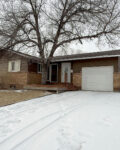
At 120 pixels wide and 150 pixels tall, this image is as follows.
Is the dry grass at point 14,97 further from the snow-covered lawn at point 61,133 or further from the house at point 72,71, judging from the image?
the house at point 72,71

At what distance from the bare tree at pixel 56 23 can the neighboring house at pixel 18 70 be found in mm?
1996

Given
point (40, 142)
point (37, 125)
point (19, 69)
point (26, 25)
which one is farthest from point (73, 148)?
point (19, 69)

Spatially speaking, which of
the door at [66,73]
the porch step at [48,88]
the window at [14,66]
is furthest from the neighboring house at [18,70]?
the door at [66,73]

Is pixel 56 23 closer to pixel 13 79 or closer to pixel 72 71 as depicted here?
pixel 72 71

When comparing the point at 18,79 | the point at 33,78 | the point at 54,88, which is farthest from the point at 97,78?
the point at 18,79

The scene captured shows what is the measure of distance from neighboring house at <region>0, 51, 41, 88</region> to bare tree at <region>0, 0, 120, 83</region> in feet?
6.55

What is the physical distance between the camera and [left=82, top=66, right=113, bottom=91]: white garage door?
1066 centimetres

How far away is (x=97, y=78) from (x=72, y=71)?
254 centimetres

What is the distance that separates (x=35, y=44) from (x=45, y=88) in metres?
3.85

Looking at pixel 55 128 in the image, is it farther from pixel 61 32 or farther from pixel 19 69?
pixel 19 69

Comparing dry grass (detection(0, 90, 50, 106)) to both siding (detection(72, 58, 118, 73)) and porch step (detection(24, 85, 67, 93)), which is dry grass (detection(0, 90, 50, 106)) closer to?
porch step (detection(24, 85, 67, 93))

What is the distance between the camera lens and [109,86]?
34.9 ft

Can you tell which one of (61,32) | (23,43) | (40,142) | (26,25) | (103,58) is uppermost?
(26,25)

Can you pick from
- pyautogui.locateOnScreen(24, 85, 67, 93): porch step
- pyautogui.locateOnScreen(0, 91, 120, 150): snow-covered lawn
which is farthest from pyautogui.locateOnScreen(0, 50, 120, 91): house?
pyautogui.locateOnScreen(0, 91, 120, 150): snow-covered lawn
